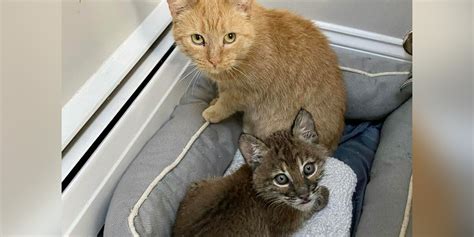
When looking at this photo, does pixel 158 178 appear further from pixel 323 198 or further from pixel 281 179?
pixel 323 198

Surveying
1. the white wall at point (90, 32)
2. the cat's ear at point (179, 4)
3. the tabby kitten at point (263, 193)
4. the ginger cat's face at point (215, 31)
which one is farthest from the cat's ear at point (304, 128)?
the white wall at point (90, 32)

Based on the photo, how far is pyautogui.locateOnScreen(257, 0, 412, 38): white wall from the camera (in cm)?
203

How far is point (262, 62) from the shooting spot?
1.65 meters

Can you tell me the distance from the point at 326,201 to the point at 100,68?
2.35 ft

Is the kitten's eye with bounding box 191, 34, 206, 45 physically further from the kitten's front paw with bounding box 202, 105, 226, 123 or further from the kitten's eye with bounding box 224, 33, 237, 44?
the kitten's front paw with bounding box 202, 105, 226, 123

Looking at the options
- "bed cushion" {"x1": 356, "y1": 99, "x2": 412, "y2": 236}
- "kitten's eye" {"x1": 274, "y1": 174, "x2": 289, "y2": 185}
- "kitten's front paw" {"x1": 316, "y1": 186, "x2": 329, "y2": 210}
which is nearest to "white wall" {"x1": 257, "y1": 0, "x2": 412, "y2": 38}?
"bed cushion" {"x1": 356, "y1": 99, "x2": 412, "y2": 236}

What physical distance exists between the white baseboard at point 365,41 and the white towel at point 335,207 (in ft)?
1.80

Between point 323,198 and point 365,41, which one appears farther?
point 365,41

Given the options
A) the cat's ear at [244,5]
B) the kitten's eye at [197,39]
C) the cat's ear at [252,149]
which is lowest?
the cat's ear at [252,149]

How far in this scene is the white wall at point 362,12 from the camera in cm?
203

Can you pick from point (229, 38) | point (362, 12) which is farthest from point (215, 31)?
point (362, 12)

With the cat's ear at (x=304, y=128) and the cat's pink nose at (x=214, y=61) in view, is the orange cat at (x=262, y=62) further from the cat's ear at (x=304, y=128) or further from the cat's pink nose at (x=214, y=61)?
the cat's ear at (x=304, y=128)

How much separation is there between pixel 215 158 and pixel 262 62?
32 cm

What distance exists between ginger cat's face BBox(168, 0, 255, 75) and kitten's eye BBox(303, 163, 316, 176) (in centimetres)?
35
